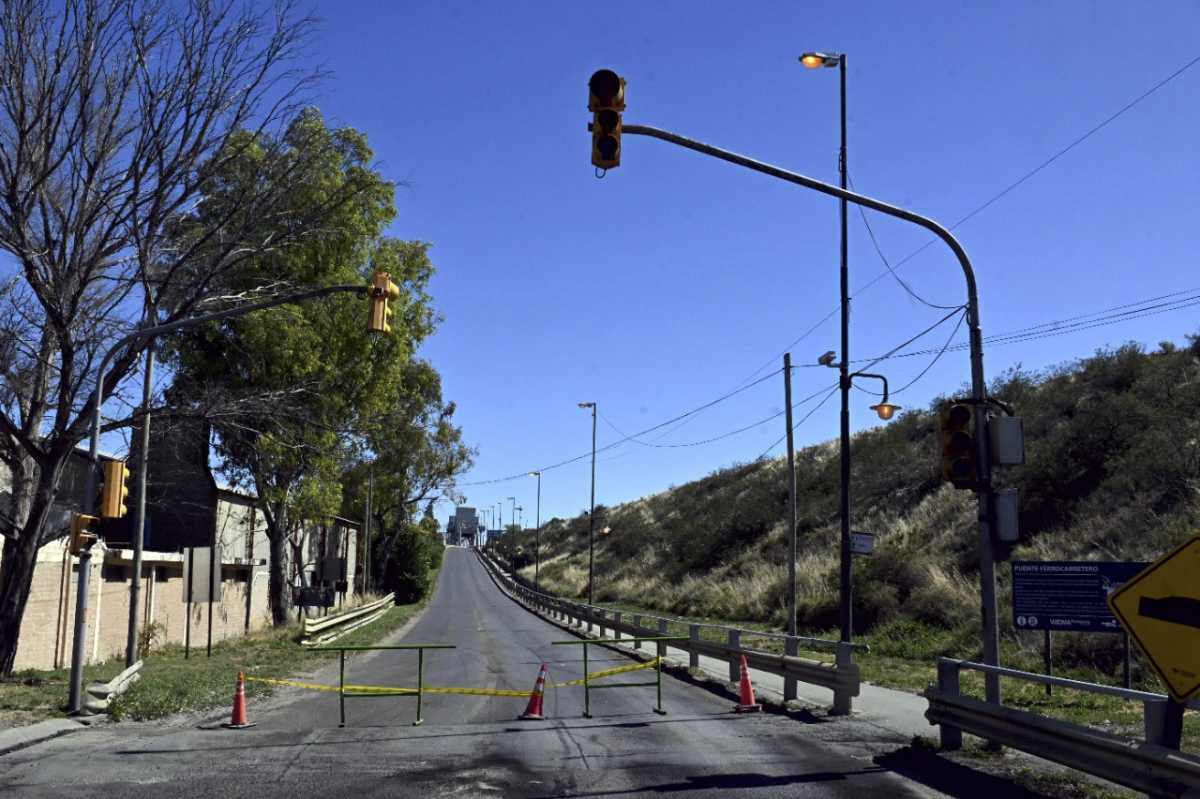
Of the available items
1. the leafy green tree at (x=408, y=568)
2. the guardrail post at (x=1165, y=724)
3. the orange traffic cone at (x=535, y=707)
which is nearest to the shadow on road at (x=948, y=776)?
the guardrail post at (x=1165, y=724)

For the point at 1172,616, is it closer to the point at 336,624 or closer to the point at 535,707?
the point at 535,707

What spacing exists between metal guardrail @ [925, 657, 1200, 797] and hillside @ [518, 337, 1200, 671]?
9807 mm

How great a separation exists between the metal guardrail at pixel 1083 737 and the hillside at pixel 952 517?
9.81 metres

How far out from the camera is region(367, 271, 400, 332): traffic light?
1475 cm

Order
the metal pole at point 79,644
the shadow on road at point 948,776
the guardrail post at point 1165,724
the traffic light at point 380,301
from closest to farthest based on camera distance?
1. the guardrail post at point 1165,724
2. the shadow on road at point 948,776
3. the metal pole at point 79,644
4. the traffic light at point 380,301

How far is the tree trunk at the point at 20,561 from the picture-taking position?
58.5 feet

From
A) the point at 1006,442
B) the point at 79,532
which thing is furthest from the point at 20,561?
the point at 1006,442

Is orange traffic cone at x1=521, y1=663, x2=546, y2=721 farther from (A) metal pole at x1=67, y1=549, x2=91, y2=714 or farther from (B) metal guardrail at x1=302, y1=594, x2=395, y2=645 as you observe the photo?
(B) metal guardrail at x1=302, y1=594, x2=395, y2=645

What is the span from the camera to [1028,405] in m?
46.6

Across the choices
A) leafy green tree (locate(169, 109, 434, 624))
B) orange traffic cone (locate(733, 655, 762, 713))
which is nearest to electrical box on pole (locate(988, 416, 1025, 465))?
orange traffic cone (locate(733, 655, 762, 713))

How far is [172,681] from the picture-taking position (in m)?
18.5

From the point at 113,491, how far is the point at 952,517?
99.4ft

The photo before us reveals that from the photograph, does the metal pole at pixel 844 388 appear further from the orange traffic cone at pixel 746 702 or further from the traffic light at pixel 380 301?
the traffic light at pixel 380 301

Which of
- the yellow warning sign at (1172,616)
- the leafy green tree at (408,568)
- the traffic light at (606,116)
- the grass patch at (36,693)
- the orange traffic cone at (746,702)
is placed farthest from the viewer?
the leafy green tree at (408,568)
